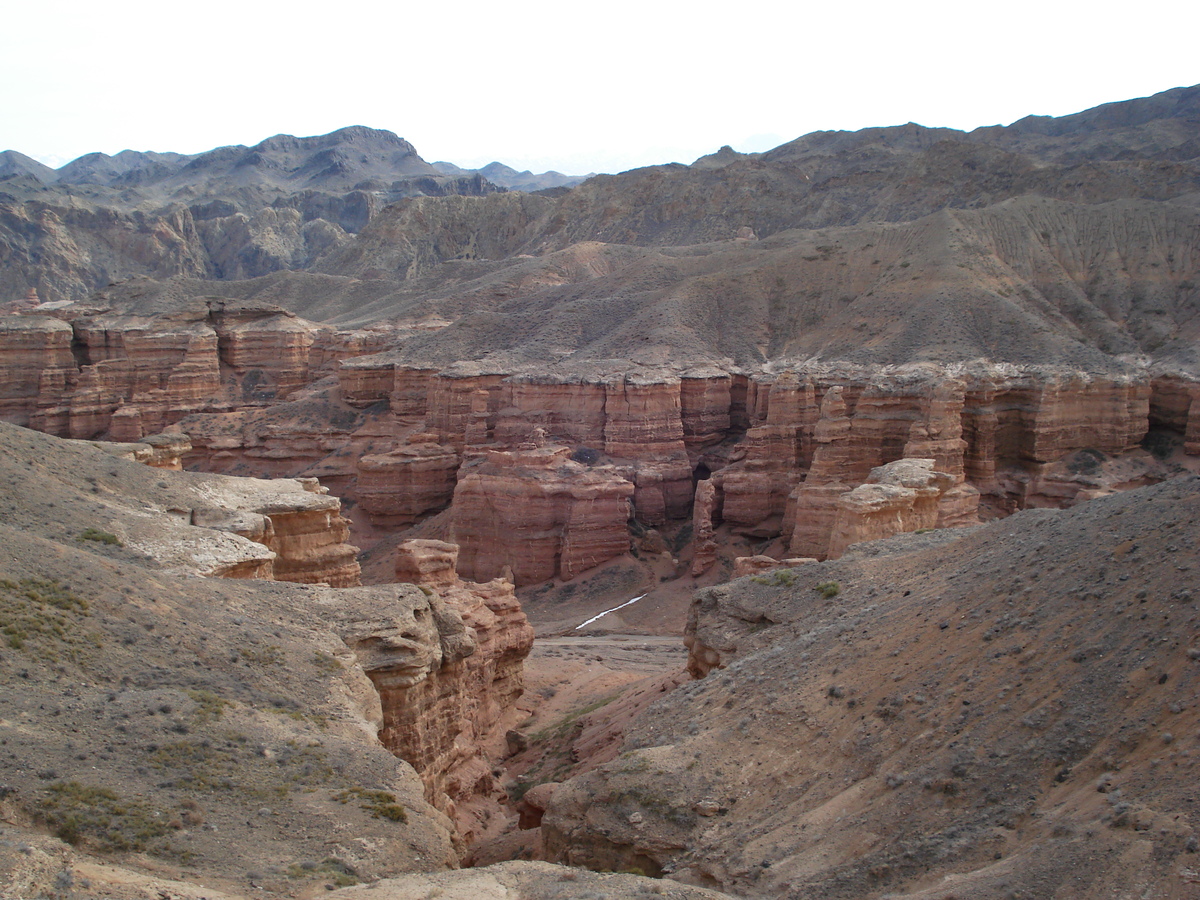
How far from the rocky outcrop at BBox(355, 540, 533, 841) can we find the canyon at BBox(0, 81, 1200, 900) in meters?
0.11

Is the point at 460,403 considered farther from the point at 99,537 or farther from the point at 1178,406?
the point at 1178,406

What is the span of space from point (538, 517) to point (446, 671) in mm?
23203

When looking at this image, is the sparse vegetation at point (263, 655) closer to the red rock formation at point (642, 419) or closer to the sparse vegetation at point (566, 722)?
the sparse vegetation at point (566, 722)

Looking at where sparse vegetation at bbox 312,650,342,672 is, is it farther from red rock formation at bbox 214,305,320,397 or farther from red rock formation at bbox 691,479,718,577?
red rock formation at bbox 214,305,320,397

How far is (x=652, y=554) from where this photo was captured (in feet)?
137

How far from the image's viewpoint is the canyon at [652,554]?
1006 cm

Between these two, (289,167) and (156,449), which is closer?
(156,449)

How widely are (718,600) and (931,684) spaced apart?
24.8ft

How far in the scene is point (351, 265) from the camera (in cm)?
10731

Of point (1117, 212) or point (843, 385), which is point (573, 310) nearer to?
point (843, 385)

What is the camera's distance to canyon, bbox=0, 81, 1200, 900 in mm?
10062

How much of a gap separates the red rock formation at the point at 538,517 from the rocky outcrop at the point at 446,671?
14788 mm

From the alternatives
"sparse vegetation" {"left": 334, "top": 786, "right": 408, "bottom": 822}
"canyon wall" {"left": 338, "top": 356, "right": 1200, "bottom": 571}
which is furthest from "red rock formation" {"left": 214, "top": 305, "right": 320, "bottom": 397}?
"sparse vegetation" {"left": 334, "top": 786, "right": 408, "bottom": 822}

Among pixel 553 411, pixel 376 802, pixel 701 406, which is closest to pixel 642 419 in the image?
pixel 701 406
